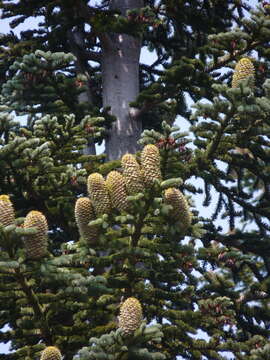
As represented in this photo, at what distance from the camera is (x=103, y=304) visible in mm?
5160

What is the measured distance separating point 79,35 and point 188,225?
17.1 feet

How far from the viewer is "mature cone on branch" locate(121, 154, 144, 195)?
4.55 meters

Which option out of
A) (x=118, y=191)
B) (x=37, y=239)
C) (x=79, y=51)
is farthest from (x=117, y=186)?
(x=79, y=51)

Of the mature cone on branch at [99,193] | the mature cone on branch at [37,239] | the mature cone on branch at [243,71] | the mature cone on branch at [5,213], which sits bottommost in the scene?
the mature cone on branch at [37,239]

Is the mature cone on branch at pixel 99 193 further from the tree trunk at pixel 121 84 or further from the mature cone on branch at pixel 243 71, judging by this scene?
the tree trunk at pixel 121 84

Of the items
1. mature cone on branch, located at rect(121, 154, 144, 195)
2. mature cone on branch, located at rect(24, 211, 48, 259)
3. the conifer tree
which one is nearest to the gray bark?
the conifer tree

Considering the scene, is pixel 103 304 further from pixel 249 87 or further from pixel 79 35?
pixel 79 35

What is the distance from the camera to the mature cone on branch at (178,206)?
4.58 meters

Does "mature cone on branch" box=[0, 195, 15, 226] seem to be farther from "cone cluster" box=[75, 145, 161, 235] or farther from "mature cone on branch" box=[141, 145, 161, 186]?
"mature cone on branch" box=[141, 145, 161, 186]

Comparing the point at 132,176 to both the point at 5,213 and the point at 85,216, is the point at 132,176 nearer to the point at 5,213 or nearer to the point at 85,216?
the point at 85,216

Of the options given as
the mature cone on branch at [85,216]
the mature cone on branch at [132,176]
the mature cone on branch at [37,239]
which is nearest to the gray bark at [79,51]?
the mature cone on branch at [85,216]

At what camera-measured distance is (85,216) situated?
15.6ft

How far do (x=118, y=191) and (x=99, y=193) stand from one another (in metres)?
0.13

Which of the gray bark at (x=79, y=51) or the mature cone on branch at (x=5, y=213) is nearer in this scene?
the mature cone on branch at (x=5, y=213)
